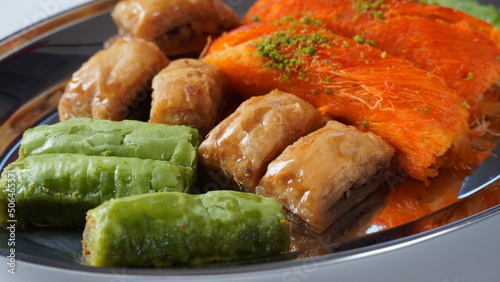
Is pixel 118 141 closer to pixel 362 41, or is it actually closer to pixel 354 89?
pixel 354 89

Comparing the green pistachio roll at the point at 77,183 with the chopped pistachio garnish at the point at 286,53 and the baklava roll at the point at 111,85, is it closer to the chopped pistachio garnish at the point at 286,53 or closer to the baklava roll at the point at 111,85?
the baklava roll at the point at 111,85

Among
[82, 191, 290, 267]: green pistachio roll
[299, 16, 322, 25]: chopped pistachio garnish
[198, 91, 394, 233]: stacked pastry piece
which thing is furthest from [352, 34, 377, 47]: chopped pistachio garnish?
[82, 191, 290, 267]: green pistachio roll

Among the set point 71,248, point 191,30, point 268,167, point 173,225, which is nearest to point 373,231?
point 268,167

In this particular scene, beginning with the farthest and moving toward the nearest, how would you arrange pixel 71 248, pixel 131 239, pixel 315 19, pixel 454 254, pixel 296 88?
pixel 315 19, pixel 296 88, pixel 71 248, pixel 454 254, pixel 131 239

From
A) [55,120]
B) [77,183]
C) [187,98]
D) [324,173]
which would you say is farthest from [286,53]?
[55,120]

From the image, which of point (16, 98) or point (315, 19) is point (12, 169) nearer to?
point (16, 98)

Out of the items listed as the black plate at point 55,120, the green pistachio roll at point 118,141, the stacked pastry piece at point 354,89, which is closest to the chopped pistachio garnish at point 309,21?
the stacked pastry piece at point 354,89
